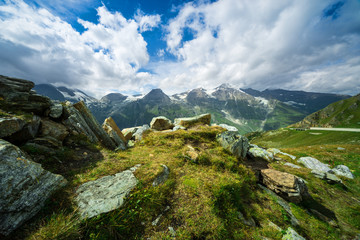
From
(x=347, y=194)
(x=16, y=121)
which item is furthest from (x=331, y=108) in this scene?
(x=16, y=121)

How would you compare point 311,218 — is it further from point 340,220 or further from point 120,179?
point 120,179

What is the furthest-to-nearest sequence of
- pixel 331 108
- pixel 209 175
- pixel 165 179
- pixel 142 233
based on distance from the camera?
pixel 331 108 → pixel 209 175 → pixel 165 179 → pixel 142 233

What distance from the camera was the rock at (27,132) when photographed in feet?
27.7

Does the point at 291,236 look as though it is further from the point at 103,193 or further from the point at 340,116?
the point at 340,116

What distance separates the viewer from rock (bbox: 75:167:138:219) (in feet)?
19.0

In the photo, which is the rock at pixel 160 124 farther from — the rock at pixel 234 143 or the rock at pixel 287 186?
the rock at pixel 287 186

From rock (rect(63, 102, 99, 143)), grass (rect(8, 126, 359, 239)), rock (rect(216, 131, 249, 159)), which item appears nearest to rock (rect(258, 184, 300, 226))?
grass (rect(8, 126, 359, 239))

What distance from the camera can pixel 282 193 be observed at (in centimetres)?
1049

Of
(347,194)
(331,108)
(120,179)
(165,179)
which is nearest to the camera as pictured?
(120,179)

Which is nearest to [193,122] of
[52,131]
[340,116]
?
[52,131]

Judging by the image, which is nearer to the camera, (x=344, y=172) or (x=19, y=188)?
(x=19, y=188)

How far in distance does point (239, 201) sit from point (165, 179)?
5331mm

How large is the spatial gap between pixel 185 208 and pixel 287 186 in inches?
368

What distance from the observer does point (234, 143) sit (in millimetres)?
15109
